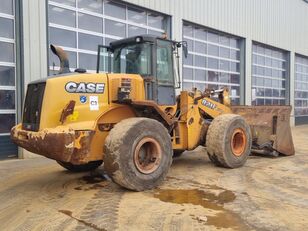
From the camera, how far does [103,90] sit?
645 centimetres

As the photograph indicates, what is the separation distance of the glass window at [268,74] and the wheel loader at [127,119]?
1347cm

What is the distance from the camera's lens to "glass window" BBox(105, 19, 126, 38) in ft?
42.0

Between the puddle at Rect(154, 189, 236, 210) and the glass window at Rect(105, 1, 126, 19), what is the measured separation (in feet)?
26.8

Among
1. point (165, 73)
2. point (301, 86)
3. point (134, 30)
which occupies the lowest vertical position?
point (165, 73)

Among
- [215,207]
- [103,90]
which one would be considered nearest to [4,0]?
[103,90]

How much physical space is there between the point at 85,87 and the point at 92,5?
686cm

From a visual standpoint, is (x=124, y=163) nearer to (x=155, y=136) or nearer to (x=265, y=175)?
(x=155, y=136)

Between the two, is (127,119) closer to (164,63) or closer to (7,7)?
(164,63)

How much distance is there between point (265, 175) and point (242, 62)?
13158 mm

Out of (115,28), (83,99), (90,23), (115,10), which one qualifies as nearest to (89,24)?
(90,23)

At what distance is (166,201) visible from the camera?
5656 millimetres

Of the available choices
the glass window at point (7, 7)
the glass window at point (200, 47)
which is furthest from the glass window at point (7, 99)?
the glass window at point (200, 47)

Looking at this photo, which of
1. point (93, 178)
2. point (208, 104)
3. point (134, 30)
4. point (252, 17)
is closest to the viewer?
point (93, 178)

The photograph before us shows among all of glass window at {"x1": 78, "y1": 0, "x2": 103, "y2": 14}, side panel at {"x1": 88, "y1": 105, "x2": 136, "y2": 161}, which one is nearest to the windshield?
side panel at {"x1": 88, "y1": 105, "x2": 136, "y2": 161}
